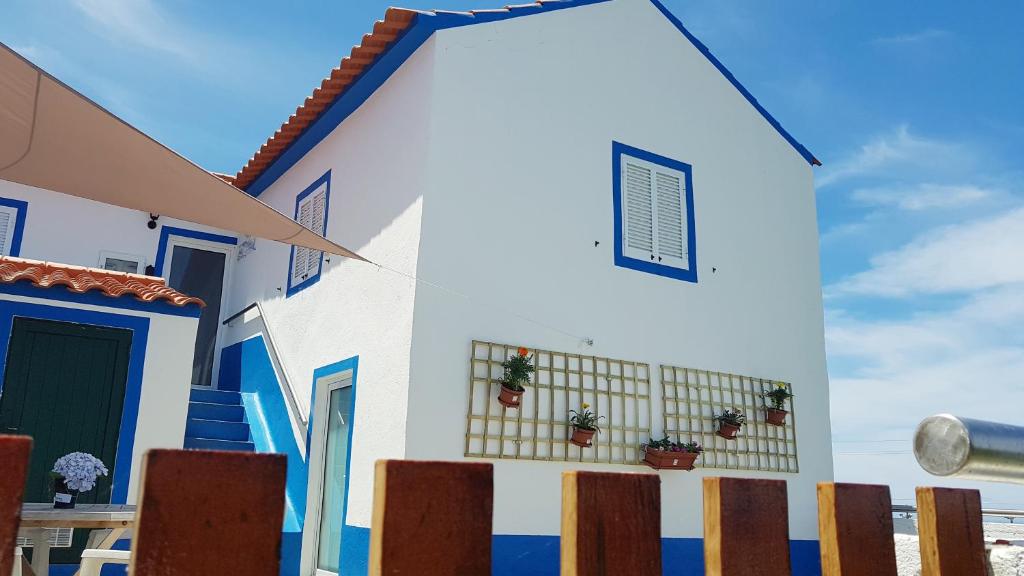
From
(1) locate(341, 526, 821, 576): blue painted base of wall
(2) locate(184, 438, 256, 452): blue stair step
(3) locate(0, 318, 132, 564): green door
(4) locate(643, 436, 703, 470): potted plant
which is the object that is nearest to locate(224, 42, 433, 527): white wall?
(1) locate(341, 526, 821, 576): blue painted base of wall

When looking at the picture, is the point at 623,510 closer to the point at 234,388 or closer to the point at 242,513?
the point at 242,513

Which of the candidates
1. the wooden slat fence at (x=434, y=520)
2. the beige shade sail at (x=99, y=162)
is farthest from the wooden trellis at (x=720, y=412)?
the wooden slat fence at (x=434, y=520)

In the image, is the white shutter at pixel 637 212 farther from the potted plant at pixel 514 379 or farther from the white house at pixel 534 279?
the potted plant at pixel 514 379

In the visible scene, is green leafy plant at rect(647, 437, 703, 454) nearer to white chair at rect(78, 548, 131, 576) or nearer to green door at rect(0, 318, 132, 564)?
white chair at rect(78, 548, 131, 576)

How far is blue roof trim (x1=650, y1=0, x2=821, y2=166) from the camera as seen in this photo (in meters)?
9.55

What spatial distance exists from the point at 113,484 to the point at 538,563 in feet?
13.2

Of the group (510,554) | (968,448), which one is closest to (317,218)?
(510,554)

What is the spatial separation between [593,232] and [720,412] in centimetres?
227

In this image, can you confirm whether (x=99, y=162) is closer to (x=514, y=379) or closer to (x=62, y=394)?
(x=514, y=379)

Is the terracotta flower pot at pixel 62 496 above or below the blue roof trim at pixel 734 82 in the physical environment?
below

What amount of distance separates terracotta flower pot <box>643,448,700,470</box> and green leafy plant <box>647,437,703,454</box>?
0.12ft

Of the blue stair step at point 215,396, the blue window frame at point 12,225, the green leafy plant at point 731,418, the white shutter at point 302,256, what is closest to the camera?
the green leafy plant at point 731,418

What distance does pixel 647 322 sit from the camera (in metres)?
8.22

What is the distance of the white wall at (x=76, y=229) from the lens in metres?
11.0
